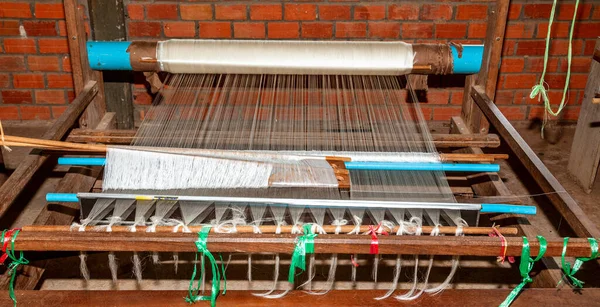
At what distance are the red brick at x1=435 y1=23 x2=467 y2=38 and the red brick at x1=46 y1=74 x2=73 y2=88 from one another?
1.96 m

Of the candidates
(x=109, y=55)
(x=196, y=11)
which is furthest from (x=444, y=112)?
(x=109, y=55)

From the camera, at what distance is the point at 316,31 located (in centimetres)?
280

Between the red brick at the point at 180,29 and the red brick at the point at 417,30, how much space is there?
106cm

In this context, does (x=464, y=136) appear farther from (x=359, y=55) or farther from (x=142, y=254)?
(x=142, y=254)

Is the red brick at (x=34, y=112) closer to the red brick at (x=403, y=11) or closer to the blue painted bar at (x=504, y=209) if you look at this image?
the red brick at (x=403, y=11)

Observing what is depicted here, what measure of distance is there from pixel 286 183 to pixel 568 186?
6.00 feet

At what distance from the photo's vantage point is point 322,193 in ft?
4.70

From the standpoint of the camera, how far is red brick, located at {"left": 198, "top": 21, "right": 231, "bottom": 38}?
9.06ft

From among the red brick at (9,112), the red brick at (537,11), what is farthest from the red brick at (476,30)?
the red brick at (9,112)

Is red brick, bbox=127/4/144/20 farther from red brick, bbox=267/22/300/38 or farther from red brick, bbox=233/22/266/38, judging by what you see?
red brick, bbox=267/22/300/38

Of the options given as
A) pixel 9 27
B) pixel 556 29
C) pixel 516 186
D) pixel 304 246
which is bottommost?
pixel 516 186

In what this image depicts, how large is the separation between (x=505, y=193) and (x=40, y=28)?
2.42 metres

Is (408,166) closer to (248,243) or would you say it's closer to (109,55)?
(248,243)

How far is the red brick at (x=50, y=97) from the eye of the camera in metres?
3.08
